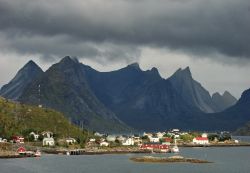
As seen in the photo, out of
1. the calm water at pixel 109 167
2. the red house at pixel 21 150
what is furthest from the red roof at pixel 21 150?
the calm water at pixel 109 167

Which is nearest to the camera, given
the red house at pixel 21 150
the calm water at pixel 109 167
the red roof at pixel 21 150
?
the calm water at pixel 109 167

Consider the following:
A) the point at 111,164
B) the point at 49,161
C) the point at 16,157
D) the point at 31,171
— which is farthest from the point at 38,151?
the point at 31,171

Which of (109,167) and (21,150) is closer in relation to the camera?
(109,167)

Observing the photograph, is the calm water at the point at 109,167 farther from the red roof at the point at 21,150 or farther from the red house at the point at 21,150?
the red roof at the point at 21,150

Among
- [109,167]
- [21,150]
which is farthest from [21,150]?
[109,167]

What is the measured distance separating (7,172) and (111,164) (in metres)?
35.5

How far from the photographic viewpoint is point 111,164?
15588 centimetres

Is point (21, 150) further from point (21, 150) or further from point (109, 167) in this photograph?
point (109, 167)

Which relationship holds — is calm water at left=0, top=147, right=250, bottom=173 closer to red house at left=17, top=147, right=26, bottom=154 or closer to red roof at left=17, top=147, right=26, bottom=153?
red house at left=17, top=147, right=26, bottom=154

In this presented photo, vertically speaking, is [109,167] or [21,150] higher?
[21,150]

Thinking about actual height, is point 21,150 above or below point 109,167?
above

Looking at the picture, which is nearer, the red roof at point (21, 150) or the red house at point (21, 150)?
the red house at point (21, 150)

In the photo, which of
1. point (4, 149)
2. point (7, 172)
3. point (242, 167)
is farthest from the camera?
point (4, 149)

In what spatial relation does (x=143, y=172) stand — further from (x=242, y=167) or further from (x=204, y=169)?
(x=242, y=167)
